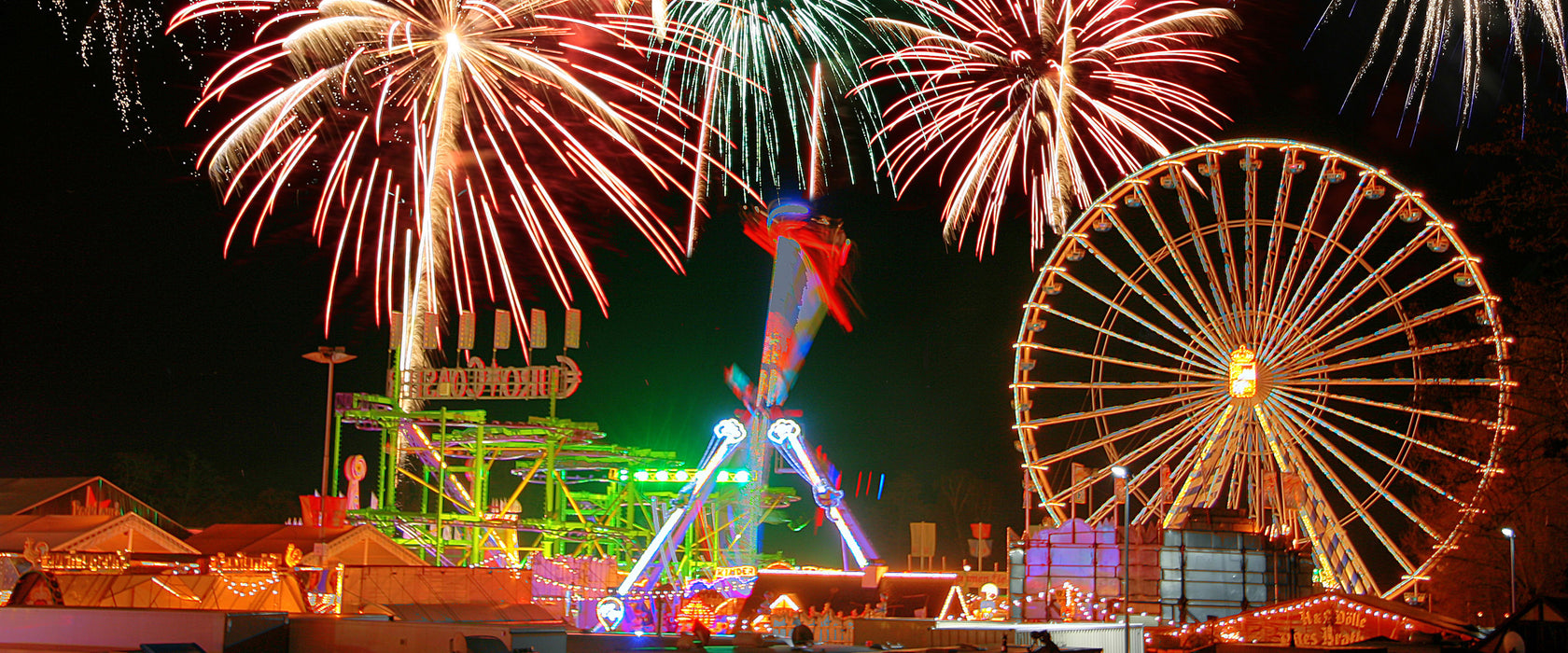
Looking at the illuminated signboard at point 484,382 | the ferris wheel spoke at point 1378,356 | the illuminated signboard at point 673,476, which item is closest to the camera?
the ferris wheel spoke at point 1378,356

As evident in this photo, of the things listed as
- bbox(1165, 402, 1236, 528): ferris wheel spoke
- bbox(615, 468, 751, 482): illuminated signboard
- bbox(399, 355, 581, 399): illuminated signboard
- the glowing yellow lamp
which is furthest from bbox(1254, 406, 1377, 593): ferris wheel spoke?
bbox(399, 355, 581, 399): illuminated signboard

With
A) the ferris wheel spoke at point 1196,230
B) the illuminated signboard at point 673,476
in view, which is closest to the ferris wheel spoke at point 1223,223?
the ferris wheel spoke at point 1196,230

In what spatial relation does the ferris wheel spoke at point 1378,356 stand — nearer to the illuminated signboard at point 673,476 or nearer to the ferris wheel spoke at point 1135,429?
the ferris wheel spoke at point 1135,429

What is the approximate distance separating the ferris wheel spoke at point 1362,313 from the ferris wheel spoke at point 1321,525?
7.02 feet

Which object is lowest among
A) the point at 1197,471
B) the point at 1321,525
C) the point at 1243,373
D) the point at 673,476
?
the point at 1321,525

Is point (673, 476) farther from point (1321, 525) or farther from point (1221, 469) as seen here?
point (1321, 525)

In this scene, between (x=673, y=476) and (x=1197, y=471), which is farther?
(x=673, y=476)

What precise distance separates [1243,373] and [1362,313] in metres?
3.45

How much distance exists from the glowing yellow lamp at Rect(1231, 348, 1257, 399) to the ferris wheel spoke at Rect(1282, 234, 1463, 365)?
90 cm

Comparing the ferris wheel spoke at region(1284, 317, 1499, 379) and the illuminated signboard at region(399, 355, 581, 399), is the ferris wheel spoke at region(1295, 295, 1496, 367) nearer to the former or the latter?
the ferris wheel spoke at region(1284, 317, 1499, 379)

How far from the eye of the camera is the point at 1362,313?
120 feet

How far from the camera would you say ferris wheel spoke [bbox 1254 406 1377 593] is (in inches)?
1455

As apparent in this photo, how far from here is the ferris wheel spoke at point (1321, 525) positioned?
3697 centimetres

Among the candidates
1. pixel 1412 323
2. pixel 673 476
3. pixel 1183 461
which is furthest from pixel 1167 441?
pixel 673 476
